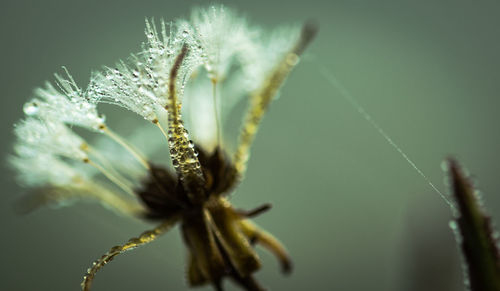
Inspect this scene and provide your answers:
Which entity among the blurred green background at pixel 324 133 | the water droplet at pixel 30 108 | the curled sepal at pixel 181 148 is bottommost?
the curled sepal at pixel 181 148

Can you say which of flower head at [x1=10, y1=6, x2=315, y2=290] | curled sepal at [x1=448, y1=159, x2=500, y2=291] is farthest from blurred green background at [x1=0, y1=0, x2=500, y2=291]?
curled sepal at [x1=448, y1=159, x2=500, y2=291]

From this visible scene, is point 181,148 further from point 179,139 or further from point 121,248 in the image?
point 121,248

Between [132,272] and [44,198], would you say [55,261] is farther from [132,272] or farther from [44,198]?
[44,198]

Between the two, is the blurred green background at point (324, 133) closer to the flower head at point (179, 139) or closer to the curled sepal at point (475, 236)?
the flower head at point (179, 139)

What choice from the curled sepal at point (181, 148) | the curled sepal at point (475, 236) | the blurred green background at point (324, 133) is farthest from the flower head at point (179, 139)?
the blurred green background at point (324, 133)

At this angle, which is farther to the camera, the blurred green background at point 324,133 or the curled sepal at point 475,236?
the blurred green background at point 324,133

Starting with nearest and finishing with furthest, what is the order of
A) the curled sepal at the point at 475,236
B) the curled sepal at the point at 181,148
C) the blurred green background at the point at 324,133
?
the curled sepal at the point at 475,236
the curled sepal at the point at 181,148
the blurred green background at the point at 324,133

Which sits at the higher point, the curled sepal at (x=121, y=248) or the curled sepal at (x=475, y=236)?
the curled sepal at (x=121, y=248)
